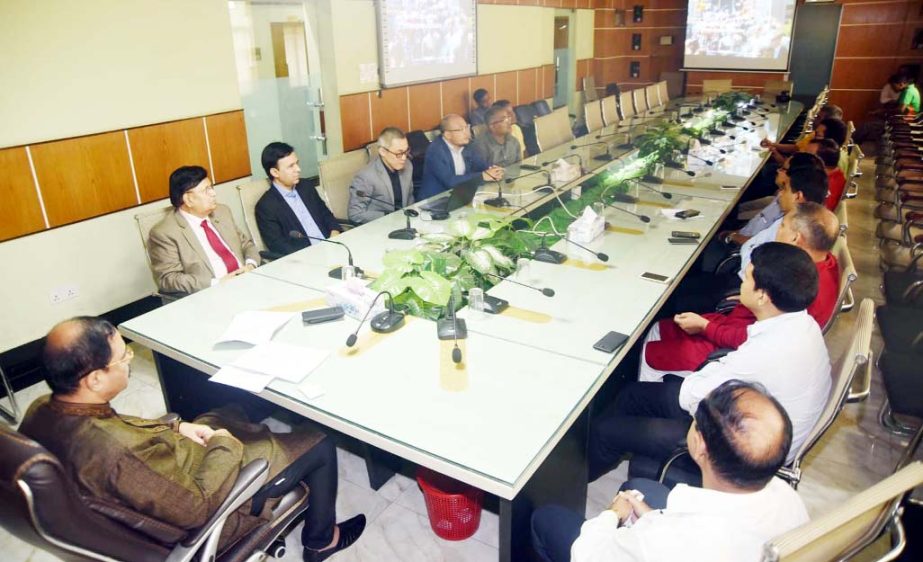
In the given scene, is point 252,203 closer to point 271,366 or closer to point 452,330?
point 271,366

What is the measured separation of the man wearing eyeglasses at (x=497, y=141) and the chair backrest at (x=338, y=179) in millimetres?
1111

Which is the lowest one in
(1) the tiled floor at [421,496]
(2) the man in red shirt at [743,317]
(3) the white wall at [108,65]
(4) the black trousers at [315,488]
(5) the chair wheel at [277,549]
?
(1) the tiled floor at [421,496]

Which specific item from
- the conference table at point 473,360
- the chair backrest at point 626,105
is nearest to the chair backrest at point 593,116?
the chair backrest at point 626,105

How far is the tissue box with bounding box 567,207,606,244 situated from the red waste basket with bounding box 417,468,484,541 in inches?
55.5

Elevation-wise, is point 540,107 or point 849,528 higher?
point 540,107

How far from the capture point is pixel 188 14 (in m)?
4.14

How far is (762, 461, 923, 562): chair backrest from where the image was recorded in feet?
3.74

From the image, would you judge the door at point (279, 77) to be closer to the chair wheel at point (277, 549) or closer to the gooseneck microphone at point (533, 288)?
the gooseneck microphone at point (533, 288)

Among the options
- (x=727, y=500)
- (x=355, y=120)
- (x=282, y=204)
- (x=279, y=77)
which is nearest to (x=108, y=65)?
(x=282, y=204)

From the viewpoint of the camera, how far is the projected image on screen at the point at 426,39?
19.8 feet

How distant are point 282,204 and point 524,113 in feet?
16.8

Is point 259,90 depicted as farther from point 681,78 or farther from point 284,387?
point 681,78

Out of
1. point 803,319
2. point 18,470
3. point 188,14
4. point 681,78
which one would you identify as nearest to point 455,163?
point 188,14

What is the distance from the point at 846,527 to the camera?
1262 millimetres
